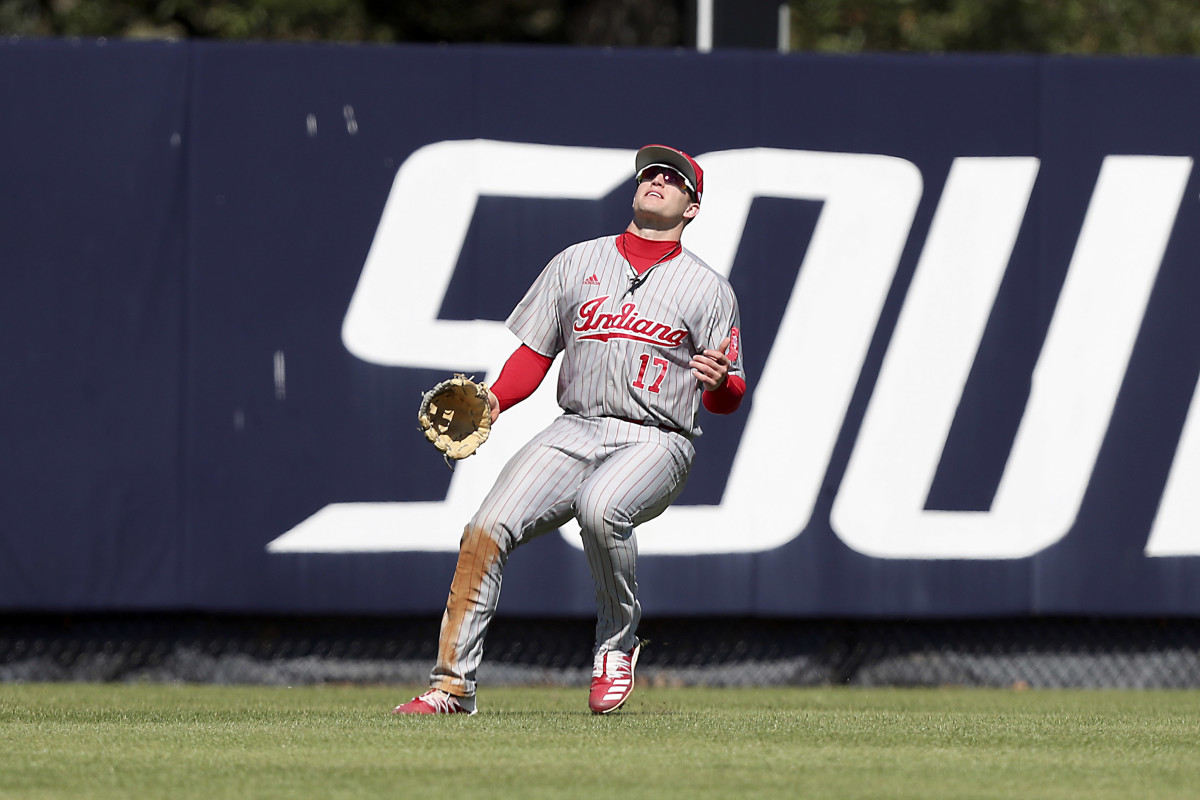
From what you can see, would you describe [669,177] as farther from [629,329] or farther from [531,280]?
[531,280]

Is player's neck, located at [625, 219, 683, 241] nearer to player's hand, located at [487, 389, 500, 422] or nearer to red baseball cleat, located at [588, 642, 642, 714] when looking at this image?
player's hand, located at [487, 389, 500, 422]

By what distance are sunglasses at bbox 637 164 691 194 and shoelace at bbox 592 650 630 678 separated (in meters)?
→ 1.43

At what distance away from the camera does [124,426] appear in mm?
7301

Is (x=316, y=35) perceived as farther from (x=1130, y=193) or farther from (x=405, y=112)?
(x=1130, y=193)

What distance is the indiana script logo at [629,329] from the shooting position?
4961mm

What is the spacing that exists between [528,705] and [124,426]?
2305mm

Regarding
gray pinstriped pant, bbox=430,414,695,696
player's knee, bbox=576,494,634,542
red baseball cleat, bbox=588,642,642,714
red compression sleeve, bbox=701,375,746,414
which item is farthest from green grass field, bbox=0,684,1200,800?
red compression sleeve, bbox=701,375,746,414

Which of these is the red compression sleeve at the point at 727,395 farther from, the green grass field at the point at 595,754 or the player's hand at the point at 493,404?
the green grass field at the point at 595,754

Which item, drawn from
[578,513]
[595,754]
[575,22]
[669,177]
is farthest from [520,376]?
[575,22]

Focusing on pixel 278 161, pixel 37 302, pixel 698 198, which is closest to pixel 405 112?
pixel 278 161

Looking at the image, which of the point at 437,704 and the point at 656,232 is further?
the point at 656,232

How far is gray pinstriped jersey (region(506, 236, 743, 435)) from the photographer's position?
496 centimetres

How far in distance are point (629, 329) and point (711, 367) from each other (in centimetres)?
35

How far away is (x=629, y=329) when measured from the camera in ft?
16.3
